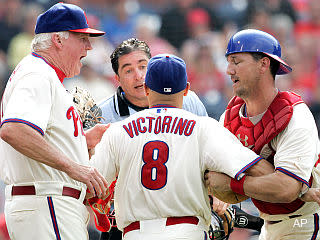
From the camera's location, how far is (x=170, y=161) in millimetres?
3031

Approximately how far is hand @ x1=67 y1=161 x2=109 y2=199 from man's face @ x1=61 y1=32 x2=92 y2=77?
73 cm

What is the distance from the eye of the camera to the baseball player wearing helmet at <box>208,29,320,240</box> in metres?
3.20

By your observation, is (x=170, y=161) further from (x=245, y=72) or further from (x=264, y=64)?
(x=264, y=64)

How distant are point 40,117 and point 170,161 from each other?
0.74 m

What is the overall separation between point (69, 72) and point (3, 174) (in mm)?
753

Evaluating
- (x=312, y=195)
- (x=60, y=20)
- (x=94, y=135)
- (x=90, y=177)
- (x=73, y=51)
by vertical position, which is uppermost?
(x=60, y=20)

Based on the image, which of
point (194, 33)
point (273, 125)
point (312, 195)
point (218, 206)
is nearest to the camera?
point (312, 195)

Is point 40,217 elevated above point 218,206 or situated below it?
above

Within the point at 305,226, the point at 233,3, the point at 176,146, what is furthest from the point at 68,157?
the point at 233,3

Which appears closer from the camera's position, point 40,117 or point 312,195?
point 40,117

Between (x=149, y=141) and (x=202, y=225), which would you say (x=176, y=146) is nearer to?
(x=149, y=141)

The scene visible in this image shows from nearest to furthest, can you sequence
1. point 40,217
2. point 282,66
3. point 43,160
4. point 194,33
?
point 43,160 < point 40,217 < point 282,66 < point 194,33

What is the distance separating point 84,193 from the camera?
3.28 meters

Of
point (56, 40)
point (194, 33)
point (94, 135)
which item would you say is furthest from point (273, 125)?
point (194, 33)
